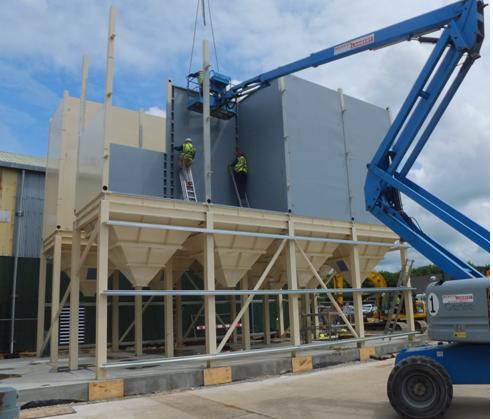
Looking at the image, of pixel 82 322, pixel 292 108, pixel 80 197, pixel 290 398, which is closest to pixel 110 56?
pixel 80 197

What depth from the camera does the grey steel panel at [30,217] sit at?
59.5ft

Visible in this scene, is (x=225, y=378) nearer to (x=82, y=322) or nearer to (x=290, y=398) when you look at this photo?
(x=290, y=398)

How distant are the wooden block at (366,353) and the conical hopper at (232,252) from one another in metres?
4.38

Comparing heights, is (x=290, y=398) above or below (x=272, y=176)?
below

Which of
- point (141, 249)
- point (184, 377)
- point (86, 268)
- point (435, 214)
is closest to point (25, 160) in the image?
point (86, 268)

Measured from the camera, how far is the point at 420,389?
7312 mm

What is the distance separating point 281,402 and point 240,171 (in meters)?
8.03

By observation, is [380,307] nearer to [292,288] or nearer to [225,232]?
[292,288]

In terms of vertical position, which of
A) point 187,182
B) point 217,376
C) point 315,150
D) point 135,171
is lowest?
point 217,376

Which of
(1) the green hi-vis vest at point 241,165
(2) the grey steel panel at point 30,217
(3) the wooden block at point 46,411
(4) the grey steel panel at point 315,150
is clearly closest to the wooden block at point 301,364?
(4) the grey steel panel at point 315,150

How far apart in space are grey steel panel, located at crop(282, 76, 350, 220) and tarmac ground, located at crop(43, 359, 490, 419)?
5318 millimetres

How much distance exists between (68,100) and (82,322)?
8.18 meters

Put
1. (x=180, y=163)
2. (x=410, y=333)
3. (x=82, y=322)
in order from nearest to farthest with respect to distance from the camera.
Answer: (x=180, y=163) < (x=410, y=333) < (x=82, y=322)

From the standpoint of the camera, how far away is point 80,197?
12430mm
